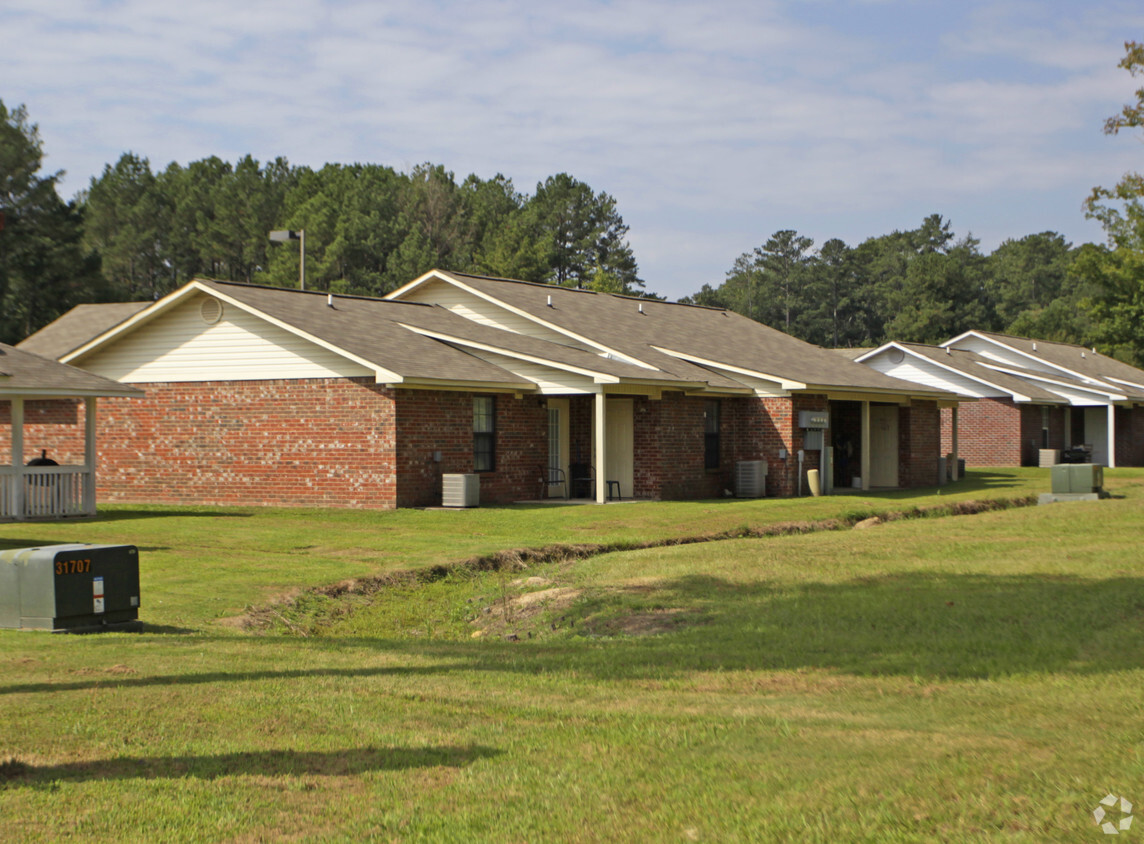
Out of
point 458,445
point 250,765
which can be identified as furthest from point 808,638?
point 458,445

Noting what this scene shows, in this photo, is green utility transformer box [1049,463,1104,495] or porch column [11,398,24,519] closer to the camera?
porch column [11,398,24,519]

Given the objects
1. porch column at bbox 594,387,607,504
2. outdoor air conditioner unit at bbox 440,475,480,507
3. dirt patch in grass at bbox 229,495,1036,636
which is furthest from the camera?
porch column at bbox 594,387,607,504

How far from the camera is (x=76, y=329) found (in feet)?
121

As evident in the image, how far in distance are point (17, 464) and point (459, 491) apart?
7.84 metres

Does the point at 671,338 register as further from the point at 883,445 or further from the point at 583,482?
the point at 883,445

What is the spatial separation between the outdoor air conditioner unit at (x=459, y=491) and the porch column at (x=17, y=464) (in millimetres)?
7515

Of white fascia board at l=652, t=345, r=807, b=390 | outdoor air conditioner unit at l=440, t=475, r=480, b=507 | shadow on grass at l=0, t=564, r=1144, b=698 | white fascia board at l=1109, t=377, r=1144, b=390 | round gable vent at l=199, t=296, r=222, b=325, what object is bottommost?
shadow on grass at l=0, t=564, r=1144, b=698

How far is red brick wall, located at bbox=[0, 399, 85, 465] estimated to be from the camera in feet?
87.4

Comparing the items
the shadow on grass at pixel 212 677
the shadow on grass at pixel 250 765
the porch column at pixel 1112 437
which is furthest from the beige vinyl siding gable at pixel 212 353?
the porch column at pixel 1112 437

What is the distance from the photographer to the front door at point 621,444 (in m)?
26.5

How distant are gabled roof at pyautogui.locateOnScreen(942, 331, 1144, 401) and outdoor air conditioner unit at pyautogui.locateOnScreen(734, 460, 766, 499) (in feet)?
77.2

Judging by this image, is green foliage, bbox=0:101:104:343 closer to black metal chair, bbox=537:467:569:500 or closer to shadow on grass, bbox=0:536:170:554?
black metal chair, bbox=537:467:569:500

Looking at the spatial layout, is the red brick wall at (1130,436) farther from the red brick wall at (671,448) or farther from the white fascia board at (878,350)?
the red brick wall at (671,448)

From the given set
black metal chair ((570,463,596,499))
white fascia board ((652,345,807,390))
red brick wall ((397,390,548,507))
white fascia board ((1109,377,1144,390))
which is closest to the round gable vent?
red brick wall ((397,390,548,507))
